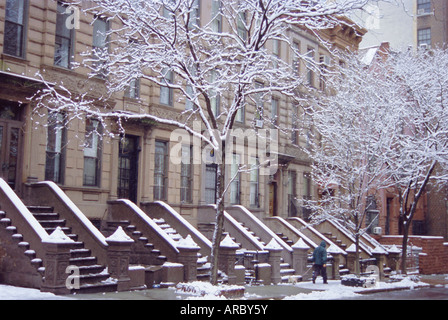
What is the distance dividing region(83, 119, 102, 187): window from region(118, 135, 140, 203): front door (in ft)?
4.46

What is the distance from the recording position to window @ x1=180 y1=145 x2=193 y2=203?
2344 cm

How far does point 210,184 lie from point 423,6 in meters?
29.0

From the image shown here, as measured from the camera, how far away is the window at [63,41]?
18.7 metres

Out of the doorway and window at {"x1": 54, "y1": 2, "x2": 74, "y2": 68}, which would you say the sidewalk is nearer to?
the doorway

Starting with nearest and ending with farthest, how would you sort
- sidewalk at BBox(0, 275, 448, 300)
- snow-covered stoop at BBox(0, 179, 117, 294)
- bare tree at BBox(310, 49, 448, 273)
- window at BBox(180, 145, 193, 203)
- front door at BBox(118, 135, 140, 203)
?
sidewalk at BBox(0, 275, 448, 300) → snow-covered stoop at BBox(0, 179, 117, 294) → front door at BBox(118, 135, 140, 203) → bare tree at BBox(310, 49, 448, 273) → window at BBox(180, 145, 193, 203)

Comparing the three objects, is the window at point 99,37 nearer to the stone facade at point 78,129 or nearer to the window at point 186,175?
the stone facade at point 78,129

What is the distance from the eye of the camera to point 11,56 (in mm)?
16875

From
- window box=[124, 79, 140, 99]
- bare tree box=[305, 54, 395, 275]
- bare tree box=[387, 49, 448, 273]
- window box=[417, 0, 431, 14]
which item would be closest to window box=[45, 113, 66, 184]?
window box=[124, 79, 140, 99]

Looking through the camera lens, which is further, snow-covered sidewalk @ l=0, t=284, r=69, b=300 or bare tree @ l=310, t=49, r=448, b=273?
bare tree @ l=310, t=49, r=448, b=273

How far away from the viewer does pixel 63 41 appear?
18828mm

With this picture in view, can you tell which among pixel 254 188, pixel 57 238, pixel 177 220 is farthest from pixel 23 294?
pixel 254 188

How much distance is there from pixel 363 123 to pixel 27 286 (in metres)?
15.1

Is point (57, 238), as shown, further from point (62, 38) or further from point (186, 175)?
point (186, 175)
